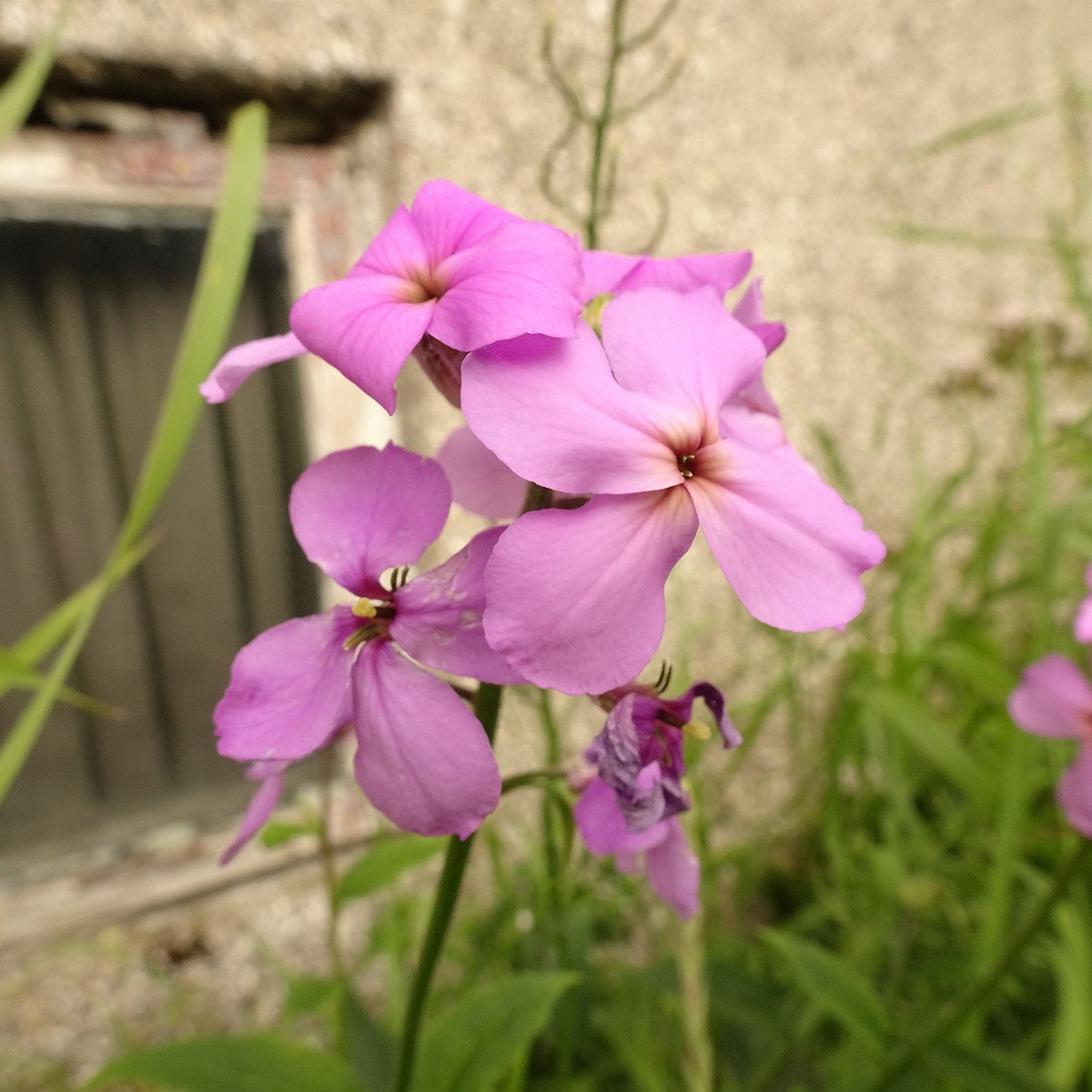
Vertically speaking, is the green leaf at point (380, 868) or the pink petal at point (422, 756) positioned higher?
the pink petal at point (422, 756)

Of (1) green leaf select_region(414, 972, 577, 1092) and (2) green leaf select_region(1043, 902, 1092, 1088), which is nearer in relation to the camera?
(1) green leaf select_region(414, 972, 577, 1092)

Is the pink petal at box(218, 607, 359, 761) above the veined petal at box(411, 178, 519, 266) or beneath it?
beneath

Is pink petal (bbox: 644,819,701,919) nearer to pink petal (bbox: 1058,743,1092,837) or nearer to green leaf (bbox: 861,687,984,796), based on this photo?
pink petal (bbox: 1058,743,1092,837)

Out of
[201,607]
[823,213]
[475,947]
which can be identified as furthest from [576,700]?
[823,213]

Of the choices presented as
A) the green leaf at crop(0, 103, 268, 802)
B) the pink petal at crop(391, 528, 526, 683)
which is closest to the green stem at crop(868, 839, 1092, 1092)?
the pink petal at crop(391, 528, 526, 683)

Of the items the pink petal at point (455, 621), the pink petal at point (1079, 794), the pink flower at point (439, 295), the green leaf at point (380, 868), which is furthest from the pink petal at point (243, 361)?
the pink petal at point (1079, 794)

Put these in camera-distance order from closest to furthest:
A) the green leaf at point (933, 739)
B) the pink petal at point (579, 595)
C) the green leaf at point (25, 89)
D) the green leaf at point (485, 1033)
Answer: the pink petal at point (579, 595) → the green leaf at point (485, 1033) → the green leaf at point (25, 89) → the green leaf at point (933, 739)

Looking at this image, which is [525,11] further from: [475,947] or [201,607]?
[475,947]

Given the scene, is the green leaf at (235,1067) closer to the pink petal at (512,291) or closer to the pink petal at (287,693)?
the pink petal at (287,693)

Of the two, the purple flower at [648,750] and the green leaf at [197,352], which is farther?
the green leaf at [197,352]
